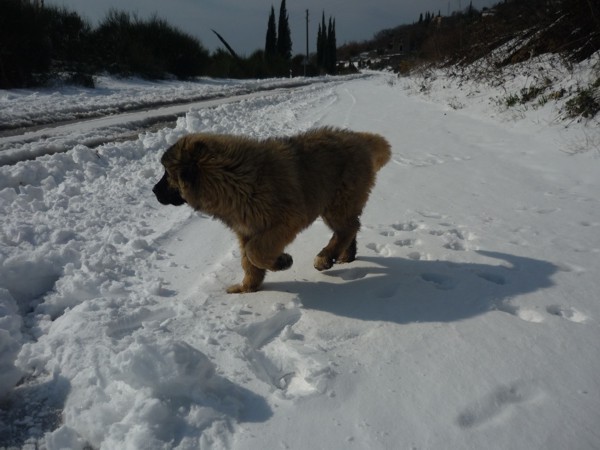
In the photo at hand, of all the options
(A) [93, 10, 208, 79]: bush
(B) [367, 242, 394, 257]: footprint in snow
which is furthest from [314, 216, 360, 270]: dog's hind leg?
(A) [93, 10, 208, 79]: bush

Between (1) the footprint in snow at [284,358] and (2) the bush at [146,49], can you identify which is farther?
(2) the bush at [146,49]

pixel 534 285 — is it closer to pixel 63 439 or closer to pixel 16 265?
pixel 63 439

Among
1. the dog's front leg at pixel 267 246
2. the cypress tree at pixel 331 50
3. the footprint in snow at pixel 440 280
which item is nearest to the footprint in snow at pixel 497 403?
the footprint in snow at pixel 440 280

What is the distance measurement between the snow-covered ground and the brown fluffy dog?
0.37m

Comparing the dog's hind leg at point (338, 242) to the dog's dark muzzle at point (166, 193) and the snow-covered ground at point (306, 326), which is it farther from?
the dog's dark muzzle at point (166, 193)

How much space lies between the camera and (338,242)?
4.21 m

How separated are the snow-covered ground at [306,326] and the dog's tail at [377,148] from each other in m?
0.81

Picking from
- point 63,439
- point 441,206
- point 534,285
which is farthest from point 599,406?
point 441,206

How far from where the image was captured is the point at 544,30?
1288cm

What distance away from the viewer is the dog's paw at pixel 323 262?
13.6 feet

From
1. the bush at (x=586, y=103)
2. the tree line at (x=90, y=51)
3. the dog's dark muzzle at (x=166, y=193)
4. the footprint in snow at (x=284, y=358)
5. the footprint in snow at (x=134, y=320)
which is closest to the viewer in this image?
the footprint in snow at (x=284, y=358)

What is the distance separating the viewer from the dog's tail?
455 centimetres

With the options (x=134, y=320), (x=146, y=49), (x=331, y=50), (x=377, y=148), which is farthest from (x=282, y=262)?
(x=331, y=50)

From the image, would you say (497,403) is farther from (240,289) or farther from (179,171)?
(179,171)
